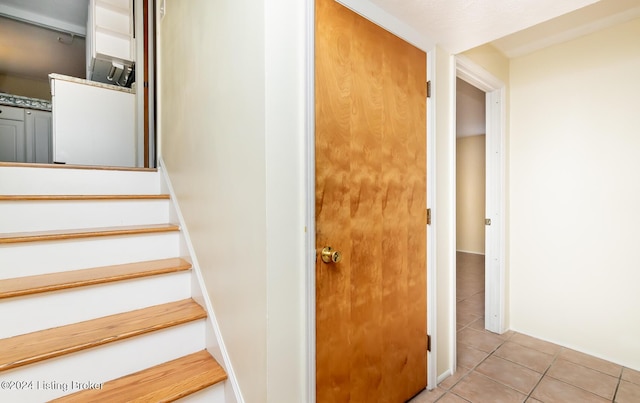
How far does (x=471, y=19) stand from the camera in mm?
1503

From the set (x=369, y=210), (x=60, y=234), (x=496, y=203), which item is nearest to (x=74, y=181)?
(x=60, y=234)

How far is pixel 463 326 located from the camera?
2.64 meters

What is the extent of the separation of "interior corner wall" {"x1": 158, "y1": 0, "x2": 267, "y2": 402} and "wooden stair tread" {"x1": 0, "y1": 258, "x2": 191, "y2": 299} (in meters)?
0.21

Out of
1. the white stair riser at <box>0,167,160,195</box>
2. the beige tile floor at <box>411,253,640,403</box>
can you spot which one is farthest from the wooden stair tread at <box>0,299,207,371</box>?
the beige tile floor at <box>411,253,640,403</box>

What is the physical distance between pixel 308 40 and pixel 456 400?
2.07 m

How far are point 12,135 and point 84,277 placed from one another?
421 centimetres

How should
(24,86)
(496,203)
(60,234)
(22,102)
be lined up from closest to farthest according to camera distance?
(60,234)
(496,203)
(22,102)
(24,86)

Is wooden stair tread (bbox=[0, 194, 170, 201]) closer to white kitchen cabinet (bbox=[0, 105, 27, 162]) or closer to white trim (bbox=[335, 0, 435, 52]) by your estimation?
white trim (bbox=[335, 0, 435, 52])

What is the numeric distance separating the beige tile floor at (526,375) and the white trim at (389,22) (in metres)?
2.09

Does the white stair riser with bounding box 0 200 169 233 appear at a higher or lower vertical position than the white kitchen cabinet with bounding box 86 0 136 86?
lower

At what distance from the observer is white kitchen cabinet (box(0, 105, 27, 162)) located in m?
3.81

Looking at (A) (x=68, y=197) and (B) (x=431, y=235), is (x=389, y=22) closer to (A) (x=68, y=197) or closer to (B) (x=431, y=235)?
(B) (x=431, y=235)

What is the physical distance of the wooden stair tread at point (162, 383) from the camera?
3.51ft

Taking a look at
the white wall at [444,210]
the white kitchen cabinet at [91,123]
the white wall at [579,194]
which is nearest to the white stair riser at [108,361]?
the white wall at [444,210]
